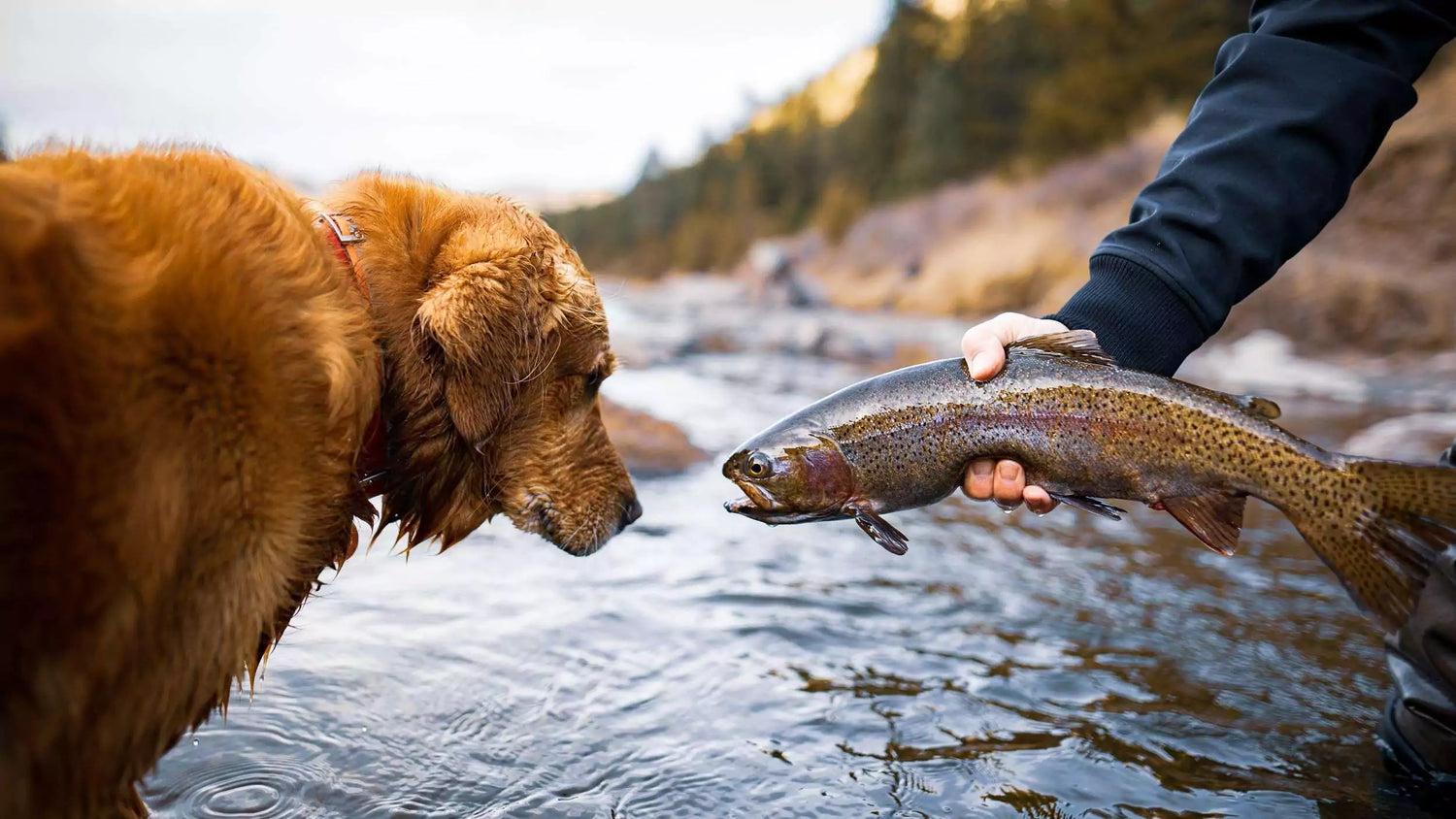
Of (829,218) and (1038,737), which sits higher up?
(829,218)

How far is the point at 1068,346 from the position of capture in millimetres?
2928

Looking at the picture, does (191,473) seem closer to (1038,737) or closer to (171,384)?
(171,384)

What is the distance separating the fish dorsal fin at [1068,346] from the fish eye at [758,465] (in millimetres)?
848

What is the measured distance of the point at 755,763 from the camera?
3312 mm

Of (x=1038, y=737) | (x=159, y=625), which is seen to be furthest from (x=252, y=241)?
(x=1038, y=737)

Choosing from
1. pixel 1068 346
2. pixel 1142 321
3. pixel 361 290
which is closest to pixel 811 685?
pixel 1068 346

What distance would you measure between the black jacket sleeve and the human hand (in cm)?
32

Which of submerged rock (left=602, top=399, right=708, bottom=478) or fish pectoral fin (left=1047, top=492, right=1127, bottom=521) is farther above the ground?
fish pectoral fin (left=1047, top=492, right=1127, bottom=521)

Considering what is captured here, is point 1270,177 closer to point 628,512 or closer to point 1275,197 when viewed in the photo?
point 1275,197

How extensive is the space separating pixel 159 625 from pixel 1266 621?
15.3 feet

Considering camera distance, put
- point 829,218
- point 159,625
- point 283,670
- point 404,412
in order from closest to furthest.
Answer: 1. point 159,625
2. point 404,412
3. point 283,670
4. point 829,218

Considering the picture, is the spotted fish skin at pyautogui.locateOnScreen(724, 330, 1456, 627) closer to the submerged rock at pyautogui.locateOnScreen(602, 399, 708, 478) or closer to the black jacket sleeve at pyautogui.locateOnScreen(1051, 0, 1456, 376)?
the black jacket sleeve at pyautogui.locateOnScreen(1051, 0, 1456, 376)

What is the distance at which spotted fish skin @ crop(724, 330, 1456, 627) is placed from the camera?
255 cm

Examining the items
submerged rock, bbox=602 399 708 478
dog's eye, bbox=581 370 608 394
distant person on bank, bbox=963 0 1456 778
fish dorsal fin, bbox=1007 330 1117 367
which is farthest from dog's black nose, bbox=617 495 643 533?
submerged rock, bbox=602 399 708 478
